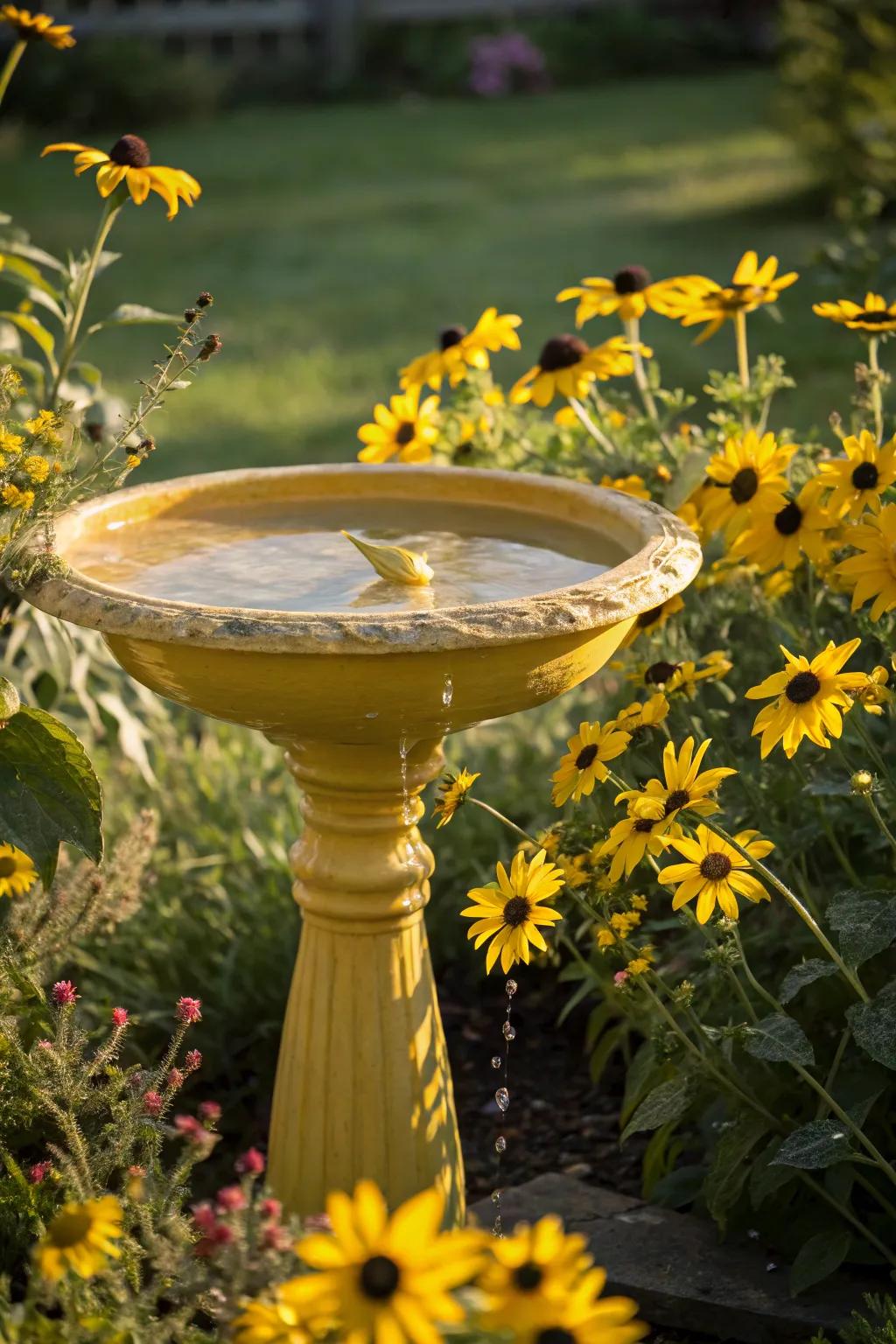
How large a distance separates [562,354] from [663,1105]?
121cm

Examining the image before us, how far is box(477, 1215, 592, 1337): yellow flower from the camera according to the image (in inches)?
45.8

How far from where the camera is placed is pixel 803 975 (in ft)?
6.46

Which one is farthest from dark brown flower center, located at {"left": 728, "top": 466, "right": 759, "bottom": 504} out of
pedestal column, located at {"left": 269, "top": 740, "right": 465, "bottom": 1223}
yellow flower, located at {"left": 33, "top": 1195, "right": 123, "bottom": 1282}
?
yellow flower, located at {"left": 33, "top": 1195, "right": 123, "bottom": 1282}

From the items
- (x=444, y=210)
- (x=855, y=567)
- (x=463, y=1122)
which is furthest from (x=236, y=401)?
(x=855, y=567)

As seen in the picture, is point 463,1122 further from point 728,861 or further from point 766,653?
point 728,861

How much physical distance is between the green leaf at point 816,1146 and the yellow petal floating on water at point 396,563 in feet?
2.81

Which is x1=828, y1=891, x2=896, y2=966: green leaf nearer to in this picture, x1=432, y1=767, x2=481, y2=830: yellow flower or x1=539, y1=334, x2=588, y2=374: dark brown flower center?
x1=432, y1=767, x2=481, y2=830: yellow flower

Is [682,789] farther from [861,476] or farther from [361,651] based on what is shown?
[861,476]

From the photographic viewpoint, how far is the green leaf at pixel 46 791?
2.06 meters

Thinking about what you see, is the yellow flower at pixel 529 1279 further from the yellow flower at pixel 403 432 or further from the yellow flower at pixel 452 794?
the yellow flower at pixel 403 432

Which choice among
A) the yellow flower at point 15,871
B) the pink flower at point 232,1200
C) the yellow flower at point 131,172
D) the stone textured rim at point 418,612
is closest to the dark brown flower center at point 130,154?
the yellow flower at point 131,172

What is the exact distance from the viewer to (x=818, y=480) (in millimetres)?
2166

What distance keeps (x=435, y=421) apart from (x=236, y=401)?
4.55 meters

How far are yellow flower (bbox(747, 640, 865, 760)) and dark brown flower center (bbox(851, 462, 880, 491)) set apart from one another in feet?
1.20
